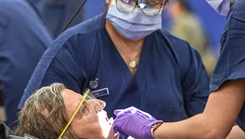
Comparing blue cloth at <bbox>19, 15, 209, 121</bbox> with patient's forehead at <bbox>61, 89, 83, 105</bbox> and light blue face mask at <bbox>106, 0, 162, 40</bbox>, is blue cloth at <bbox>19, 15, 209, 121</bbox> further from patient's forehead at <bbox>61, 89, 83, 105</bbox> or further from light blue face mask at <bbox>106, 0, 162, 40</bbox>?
patient's forehead at <bbox>61, 89, 83, 105</bbox>

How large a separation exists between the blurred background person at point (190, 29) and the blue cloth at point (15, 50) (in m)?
2.67

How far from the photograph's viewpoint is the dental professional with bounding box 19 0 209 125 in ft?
10.4

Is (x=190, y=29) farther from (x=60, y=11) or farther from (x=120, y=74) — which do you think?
(x=120, y=74)

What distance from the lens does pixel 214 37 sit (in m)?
6.21

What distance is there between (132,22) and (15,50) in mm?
735

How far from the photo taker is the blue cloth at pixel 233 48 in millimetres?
2465

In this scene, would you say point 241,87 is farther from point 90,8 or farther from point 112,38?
point 90,8

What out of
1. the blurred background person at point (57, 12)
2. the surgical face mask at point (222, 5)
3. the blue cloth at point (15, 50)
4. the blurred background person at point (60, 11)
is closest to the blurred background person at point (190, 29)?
the blurred background person at point (60, 11)

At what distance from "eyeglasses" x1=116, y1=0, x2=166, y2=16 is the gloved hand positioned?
2.09ft

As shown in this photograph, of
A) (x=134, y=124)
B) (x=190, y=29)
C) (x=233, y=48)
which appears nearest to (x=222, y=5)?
(x=233, y=48)

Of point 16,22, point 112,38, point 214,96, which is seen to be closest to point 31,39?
point 16,22

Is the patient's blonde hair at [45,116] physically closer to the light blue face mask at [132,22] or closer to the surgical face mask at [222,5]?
the light blue face mask at [132,22]

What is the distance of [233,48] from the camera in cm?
248

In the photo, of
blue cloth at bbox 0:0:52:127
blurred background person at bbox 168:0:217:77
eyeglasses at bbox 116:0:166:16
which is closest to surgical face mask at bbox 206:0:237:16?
eyeglasses at bbox 116:0:166:16
